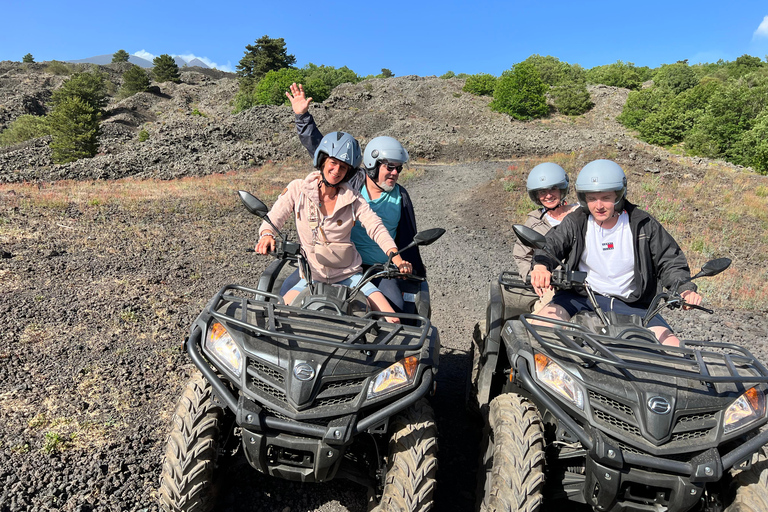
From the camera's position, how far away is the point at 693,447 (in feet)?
7.00

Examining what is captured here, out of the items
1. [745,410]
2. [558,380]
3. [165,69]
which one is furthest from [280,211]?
[165,69]

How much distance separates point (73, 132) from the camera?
36.4 m

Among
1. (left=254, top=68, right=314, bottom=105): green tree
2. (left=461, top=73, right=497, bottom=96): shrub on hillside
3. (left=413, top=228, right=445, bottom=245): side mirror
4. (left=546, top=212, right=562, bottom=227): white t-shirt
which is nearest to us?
(left=413, top=228, right=445, bottom=245): side mirror

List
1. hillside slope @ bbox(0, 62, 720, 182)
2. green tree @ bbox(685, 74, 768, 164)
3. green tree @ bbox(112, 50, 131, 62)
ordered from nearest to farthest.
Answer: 1. hillside slope @ bbox(0, 62, 720, 182)
2. green tree @ bbox(685, 74, 768, 164)
3. green tree @ bbox(112, 50, 131, 62)

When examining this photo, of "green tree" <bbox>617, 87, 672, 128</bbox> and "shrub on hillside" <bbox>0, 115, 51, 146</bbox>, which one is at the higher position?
"green tree" <bbox>617, 87, 672, 128</bbox>

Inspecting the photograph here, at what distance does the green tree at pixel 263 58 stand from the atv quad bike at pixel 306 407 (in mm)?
64714

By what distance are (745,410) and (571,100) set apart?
176ft

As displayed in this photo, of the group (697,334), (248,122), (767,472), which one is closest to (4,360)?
(767,472)

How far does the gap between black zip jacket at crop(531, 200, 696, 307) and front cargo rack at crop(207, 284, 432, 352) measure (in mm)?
1337

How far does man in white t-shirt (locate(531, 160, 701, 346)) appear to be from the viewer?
3.46m

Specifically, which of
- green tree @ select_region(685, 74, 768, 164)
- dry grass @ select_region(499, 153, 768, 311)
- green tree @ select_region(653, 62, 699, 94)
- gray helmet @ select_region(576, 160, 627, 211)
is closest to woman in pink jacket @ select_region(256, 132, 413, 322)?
gray helmet @ select_region(576, 160, 627, 211)

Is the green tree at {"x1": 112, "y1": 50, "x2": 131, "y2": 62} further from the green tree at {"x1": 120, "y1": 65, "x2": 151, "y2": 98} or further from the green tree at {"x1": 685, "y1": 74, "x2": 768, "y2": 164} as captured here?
the green tree at {"x1": 685, "y1": 74, "x2": 768, "y2": 164}

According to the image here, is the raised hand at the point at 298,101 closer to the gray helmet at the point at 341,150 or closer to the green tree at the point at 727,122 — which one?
the gray helmet at the point at 341,150

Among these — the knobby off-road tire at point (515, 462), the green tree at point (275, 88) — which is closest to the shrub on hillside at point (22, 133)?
the green tree at point (275, 88)
